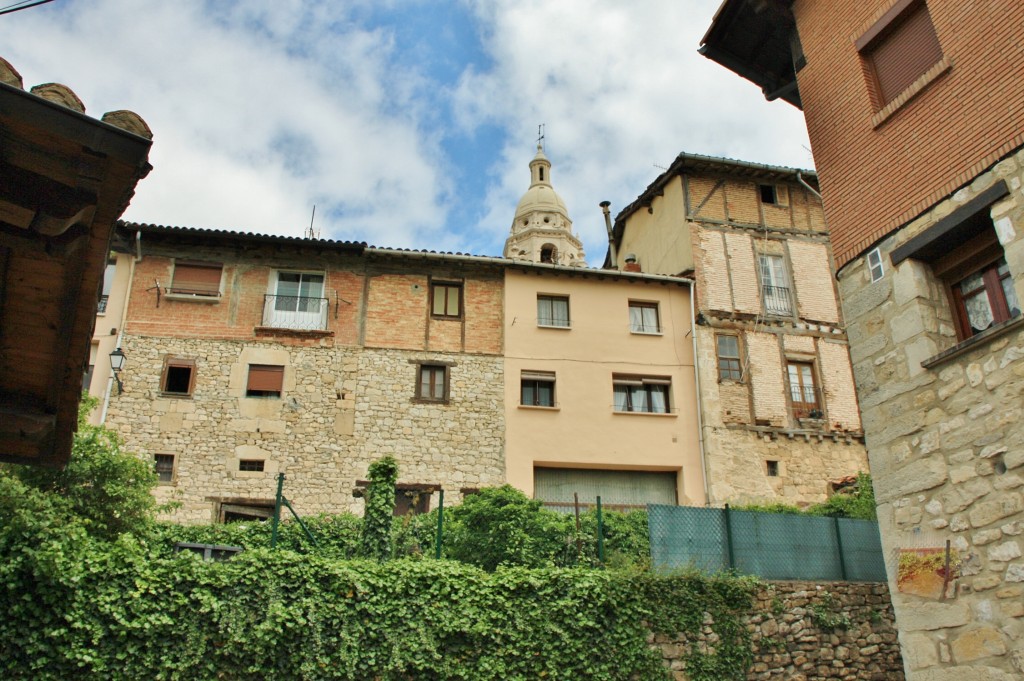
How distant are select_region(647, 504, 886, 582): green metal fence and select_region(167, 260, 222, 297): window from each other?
42.8ft

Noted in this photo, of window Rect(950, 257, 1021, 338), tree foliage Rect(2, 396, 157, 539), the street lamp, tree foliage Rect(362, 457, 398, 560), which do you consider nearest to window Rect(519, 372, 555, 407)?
tree foliage Rect(362, 457, 398, 560)

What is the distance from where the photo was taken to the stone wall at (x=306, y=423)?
18.3 metres

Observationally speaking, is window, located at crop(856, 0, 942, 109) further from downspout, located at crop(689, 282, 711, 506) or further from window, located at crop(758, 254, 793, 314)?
window, located at crop(758, 254, 793, 314)

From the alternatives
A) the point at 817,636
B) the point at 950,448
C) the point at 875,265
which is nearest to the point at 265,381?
the point at 817,636

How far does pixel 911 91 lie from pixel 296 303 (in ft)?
51.6

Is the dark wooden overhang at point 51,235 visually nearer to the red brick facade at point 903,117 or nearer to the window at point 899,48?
the red brick facade at point 903,117

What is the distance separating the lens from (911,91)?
8.10 metres

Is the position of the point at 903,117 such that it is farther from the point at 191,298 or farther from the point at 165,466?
the point at 191,298

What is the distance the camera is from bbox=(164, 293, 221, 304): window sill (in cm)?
1989

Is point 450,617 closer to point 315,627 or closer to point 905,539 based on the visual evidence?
point 315,627

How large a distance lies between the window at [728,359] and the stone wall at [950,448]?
13.4 metres

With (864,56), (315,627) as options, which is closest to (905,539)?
(864,56)

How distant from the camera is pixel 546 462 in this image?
65.2 feet

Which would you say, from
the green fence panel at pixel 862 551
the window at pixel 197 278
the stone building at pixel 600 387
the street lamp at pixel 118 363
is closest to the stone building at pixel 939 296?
the green fence panel at pixel 862 551
